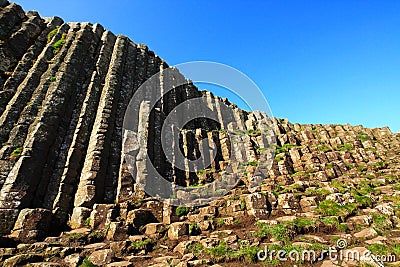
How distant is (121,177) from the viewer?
16.5 meters

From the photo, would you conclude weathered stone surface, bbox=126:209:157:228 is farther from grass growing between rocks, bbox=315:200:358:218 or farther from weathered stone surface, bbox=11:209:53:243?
grass growing between rocks, bbox=315:200:358:218

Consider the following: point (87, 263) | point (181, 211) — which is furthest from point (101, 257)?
point (181, 211)

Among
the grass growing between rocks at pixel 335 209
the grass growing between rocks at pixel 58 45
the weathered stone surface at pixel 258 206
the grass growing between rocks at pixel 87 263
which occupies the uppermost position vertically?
the grass growing between rocks at pixel 58 45

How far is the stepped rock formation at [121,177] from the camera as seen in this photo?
9.93m

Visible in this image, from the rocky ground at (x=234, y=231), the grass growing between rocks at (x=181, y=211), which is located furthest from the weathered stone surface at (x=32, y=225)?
the grass growing between rocks at (x=181, y=211)

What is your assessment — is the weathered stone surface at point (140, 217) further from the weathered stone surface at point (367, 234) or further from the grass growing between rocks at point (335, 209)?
the weathered stone surface at point (367, 234)

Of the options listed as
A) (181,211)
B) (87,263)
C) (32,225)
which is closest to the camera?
(87,263)

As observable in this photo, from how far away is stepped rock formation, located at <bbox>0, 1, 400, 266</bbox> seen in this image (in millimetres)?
9930

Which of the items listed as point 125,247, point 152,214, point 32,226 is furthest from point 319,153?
point 32,226

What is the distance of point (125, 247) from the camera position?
32.5 feet

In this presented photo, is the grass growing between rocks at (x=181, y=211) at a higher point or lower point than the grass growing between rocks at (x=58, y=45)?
lower

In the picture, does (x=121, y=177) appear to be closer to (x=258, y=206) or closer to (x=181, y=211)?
(x=181, y=211)

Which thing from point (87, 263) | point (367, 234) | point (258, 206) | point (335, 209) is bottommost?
point (367, 234)

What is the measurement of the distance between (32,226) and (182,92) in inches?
Result: 1055
